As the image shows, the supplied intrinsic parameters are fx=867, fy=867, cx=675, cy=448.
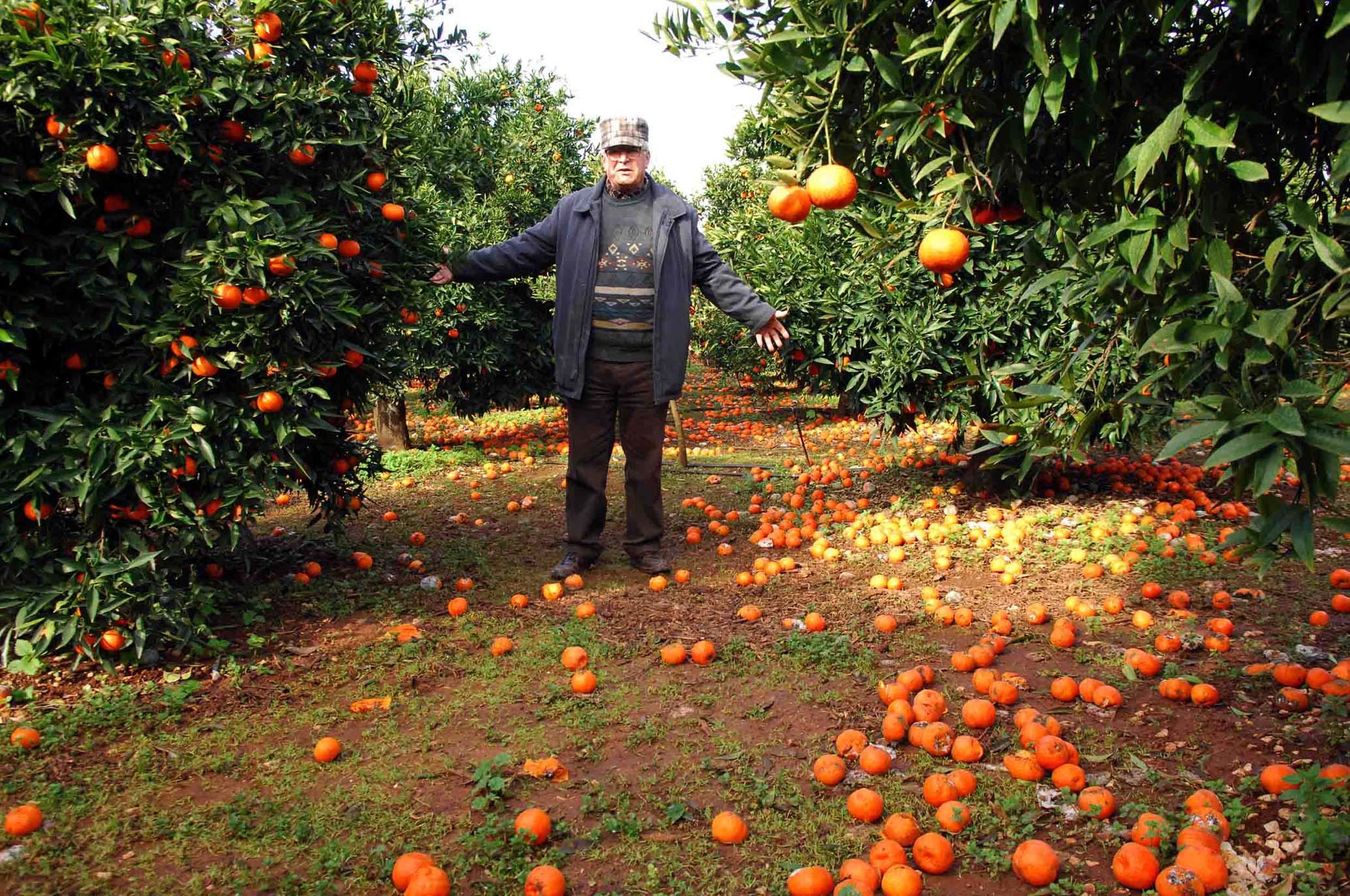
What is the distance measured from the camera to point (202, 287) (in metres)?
3.80

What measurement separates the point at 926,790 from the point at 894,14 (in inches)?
96.3

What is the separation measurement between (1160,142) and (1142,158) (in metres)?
0.05

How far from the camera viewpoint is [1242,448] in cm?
167

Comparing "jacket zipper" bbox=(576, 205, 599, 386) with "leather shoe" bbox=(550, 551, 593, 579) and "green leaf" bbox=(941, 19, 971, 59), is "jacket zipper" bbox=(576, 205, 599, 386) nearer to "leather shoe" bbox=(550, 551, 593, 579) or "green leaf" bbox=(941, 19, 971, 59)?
"leather shoe" bbox=(550, 551, 593, 579)

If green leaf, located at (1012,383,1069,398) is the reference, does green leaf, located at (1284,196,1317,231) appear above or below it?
above

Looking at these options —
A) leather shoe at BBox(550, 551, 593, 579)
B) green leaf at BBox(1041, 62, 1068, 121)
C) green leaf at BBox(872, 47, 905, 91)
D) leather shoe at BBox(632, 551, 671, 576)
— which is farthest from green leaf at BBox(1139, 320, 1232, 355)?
leather shoe at BBox(550, 551, 593, 579)

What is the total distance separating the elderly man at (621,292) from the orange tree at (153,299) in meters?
1.30

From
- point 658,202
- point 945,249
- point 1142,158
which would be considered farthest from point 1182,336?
point 658,202

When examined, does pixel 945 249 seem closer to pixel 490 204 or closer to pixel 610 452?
pixel 610 452

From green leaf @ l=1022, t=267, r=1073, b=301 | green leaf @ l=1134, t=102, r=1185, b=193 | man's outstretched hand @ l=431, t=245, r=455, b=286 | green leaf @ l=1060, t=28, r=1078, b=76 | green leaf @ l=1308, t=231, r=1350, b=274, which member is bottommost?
green leaf @ l=1022, t=267, r=1073, b=301

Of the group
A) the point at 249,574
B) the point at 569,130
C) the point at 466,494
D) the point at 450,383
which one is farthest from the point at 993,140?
the point at 569,130

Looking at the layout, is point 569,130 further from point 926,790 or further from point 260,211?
point 926,790

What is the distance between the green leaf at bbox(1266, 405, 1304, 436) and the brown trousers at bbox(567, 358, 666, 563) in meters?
3.88

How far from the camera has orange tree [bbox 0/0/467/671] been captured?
3566mm
